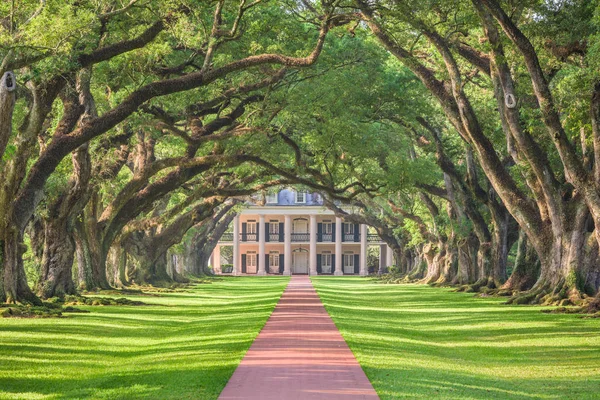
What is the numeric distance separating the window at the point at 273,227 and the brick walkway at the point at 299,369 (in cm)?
8887

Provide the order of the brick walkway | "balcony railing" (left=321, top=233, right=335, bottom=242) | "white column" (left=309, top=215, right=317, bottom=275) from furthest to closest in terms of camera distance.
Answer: "balcony railing" (left=321, top=233, right=335, bottom=242)
"white column" (left=309, top=215, right=317, bottom=275)
the brick walkway

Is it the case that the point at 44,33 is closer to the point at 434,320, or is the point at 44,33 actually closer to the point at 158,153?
the point at 434,320

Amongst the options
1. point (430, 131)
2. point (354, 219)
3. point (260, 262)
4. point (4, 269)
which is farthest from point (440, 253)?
point (260, 262)

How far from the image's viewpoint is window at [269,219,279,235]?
11206 centimetres

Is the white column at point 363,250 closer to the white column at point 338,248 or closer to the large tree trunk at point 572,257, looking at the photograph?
the white column at point 338,248

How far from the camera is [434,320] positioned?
92.7ft

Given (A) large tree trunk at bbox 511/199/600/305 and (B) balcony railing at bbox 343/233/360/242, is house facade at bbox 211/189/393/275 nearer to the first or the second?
(B) balcony railing at bbox 343/233/360/242

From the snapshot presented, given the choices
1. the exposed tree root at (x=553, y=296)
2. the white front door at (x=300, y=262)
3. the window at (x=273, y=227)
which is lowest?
the exposed tree root at (x=553, y=296)

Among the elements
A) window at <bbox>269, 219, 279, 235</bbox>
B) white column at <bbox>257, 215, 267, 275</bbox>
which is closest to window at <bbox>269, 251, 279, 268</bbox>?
window at <bbox>269, 219, 279, 235</bbox>

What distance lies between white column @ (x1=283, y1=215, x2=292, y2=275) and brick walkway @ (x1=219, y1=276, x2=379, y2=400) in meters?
84.8

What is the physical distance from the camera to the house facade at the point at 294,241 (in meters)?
108

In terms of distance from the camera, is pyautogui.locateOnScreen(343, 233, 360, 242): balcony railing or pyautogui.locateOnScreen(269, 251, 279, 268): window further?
pyautogui.locateOnScreen(269, 251, 279, 268): window

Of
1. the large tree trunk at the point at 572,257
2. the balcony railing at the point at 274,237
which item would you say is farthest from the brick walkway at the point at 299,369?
the balcony railing at the point at 274,237

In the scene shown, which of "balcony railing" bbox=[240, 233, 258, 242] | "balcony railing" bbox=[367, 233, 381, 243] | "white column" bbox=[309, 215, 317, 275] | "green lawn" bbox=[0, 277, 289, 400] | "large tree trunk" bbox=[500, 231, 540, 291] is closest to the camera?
"green lawn" bbox=[0, 277, 289, 400]
